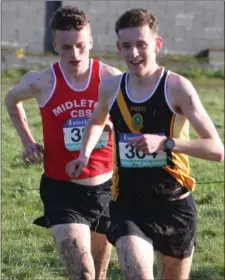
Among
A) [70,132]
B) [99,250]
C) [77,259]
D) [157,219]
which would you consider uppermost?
[70,132]

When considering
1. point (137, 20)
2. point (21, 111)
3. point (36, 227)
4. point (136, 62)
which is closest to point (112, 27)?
point (36, 227)

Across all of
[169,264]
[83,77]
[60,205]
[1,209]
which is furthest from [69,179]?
[1,209]

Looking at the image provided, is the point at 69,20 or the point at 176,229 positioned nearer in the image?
the point at 176,229

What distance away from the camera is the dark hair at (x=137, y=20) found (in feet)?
15.9

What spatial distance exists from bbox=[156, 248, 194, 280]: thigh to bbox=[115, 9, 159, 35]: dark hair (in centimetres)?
124

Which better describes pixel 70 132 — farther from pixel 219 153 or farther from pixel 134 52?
pixel 219 153

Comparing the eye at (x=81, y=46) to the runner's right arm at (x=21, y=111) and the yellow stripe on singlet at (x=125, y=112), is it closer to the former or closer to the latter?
the runner's right arm at (x=21, y=111)

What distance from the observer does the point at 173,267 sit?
16.4 ft

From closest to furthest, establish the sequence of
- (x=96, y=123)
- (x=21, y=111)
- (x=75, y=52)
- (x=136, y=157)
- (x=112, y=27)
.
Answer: (x=136, y=157)
(x=96, y=123)
(x=75, y=52)
(x=21, y=111)
(x=112, y=27)

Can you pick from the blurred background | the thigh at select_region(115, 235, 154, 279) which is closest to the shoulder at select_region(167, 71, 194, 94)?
the thigh at select_region(115, 235, 154, 279)

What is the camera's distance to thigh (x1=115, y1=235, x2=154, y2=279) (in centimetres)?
459

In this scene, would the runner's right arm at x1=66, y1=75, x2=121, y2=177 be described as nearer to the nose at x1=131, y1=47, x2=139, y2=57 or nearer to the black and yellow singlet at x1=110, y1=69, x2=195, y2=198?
the black and yellow singlet at x1=110, y1=69, x2=195, y2=198

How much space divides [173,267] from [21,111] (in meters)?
1.70

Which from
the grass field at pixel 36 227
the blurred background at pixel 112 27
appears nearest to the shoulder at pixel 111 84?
the grass field at pixel 36 227
